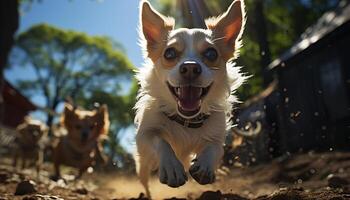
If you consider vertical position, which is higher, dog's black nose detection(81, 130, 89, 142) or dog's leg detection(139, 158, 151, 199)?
dog's black nose detection(81, 130, 89, 142)

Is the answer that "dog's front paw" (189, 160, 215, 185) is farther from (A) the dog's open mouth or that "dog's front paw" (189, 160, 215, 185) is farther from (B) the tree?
(B) the tree

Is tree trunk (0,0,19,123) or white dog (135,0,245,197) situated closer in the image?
white dog (135,0,245,197)

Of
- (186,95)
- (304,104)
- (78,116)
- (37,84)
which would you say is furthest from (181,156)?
(37,84)

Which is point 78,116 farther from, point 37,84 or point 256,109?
point 37,84

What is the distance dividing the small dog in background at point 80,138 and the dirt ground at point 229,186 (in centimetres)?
54

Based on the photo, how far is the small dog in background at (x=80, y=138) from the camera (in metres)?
10.4

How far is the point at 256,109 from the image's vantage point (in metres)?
19.3

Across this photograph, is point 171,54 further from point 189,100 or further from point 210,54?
point 189,100

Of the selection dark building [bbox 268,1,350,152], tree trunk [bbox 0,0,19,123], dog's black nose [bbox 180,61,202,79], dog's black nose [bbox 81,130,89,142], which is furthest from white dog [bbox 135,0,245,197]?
dark building [bbox 268,1,350,152]

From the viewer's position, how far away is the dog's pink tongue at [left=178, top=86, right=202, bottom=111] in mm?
4398

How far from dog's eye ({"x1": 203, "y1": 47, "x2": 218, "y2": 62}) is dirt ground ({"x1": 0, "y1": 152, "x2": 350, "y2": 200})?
1.42 meters

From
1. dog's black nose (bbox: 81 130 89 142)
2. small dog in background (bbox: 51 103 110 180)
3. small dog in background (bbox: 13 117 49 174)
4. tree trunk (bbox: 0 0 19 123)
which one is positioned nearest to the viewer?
small dog in background (bbox: 51 103 110 180)

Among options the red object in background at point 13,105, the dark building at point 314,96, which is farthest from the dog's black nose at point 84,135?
the red object in background at point 13,105

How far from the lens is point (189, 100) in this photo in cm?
443
